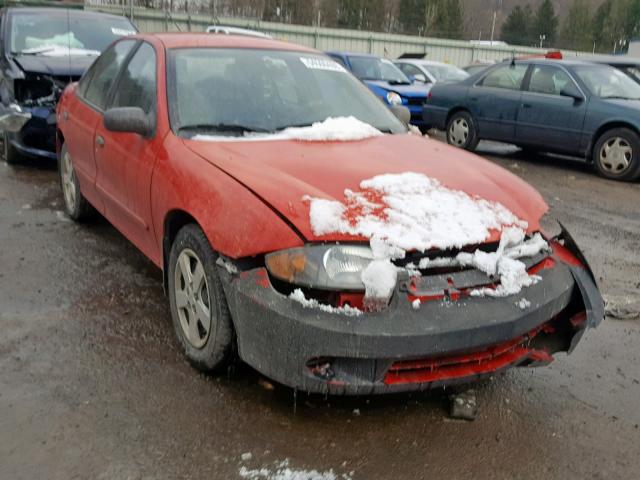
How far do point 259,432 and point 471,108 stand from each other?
8.27 m

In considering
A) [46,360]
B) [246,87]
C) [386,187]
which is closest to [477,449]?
[386,187]

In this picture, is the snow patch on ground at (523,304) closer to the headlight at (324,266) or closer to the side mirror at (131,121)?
the headlight at (324,266)

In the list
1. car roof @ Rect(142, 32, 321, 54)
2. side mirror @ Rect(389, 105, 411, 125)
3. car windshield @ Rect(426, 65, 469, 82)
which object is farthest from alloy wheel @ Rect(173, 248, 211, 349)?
car windshield @ Rect(426, 65, 469, 82)

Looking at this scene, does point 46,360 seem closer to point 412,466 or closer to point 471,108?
point 412,466

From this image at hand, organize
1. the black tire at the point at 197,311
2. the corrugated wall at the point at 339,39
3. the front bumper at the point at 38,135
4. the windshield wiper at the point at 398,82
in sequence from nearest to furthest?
1. the black tire at the point at 197,311
2. the front bumper at the point at 38,135
3. the windshield wiper at the point at 398,82
4. the corrugated wall at the point at 339,39

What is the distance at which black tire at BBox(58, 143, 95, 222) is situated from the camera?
16.6 feet

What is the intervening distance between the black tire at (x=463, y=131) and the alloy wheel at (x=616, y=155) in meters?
2.08

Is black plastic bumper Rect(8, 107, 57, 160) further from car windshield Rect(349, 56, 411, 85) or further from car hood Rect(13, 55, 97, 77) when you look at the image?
car windshield Rect(349, 56, 411, 85)

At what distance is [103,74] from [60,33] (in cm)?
364

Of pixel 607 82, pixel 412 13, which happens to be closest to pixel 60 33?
pixel 607 82

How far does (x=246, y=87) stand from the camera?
3.69 m

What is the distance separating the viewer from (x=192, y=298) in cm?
300

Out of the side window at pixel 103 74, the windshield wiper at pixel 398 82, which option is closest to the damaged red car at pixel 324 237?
the side window at pixel 103 74

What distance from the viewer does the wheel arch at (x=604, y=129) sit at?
8141mm
